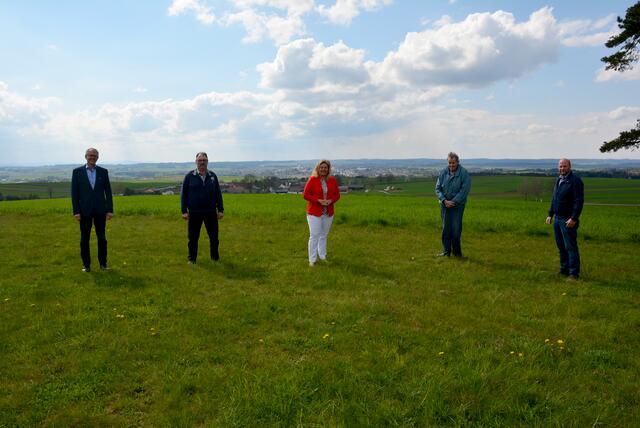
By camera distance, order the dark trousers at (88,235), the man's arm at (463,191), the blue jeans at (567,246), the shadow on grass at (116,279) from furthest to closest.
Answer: the man's arm at (463,191) < the dark trousers at (88,235) < the blue jeans at (567,246) < the shadow on grass at (116,279)

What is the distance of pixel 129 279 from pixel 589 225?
14265mm

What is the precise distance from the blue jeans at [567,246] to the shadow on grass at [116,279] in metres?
8.07

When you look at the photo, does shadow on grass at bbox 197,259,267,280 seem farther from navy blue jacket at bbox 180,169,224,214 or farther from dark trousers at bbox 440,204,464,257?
dark trousers at bbox 440,204,464,257

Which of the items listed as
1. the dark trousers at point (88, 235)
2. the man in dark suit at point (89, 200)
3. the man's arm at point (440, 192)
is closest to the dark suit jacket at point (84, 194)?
the man in dark suit at point (89, 200)

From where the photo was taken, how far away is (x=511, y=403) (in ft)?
11.9

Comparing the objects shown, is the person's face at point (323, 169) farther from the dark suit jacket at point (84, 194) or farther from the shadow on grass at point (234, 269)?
the dark suit jacket at point (84, 194)

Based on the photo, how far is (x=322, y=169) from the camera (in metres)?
9.04

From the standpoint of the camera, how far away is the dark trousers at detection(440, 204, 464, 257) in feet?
32.0

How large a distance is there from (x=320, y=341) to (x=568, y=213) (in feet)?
19.7

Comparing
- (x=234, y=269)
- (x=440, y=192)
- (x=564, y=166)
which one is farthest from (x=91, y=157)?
(x=564, y=166)

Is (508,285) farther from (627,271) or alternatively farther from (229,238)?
(229,238)

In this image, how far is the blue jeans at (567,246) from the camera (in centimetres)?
796

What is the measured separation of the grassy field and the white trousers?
1.29 ft

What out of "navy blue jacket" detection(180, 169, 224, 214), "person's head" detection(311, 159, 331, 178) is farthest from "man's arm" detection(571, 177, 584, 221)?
"navy blue jacket" detection(180, 169, 224, 214)
